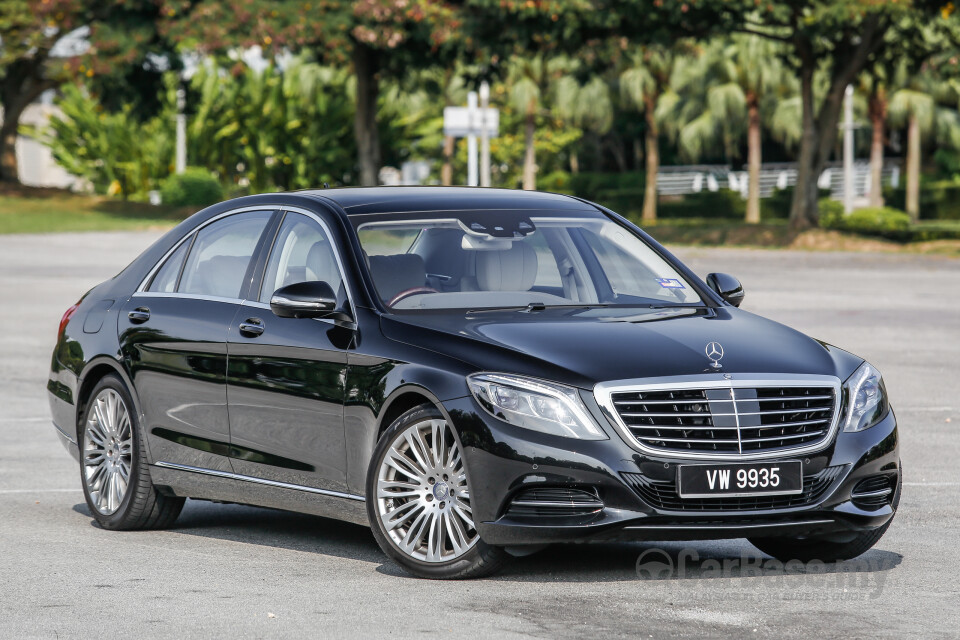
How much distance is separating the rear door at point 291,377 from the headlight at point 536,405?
86 centimetres

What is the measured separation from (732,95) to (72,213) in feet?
102

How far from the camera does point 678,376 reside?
21.0 feet

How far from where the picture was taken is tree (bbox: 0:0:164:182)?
46.9 meters

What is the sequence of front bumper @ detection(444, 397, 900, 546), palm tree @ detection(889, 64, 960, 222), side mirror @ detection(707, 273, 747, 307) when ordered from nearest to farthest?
front bumper @ detection(444, 397, 900, 546)
side mirror @ detection(707, 273, 747, 307)
palm tree @ detection(889, 64, 960, 222)

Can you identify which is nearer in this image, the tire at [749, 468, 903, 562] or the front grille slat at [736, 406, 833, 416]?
the front grille slat at [736, 406, 833, 416]

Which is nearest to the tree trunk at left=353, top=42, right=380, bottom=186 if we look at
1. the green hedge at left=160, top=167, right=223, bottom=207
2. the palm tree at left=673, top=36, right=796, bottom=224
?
the green hedge at left=160, top=167, right=223, bottom=207

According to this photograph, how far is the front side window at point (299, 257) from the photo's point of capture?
7621mm

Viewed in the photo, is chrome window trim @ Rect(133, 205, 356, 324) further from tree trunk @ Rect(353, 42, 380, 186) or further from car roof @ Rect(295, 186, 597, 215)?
tree trunk @ Rect(353, 42, 380, 186)

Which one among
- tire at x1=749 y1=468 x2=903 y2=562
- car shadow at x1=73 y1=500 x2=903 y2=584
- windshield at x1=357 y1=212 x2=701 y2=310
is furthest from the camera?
windshield at x1=357 y1=212 x2=701 y2=310

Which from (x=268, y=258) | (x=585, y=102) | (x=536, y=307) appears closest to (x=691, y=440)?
(x=536, y=307)

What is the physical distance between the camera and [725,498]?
6387 mm

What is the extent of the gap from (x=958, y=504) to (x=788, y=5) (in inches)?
1138

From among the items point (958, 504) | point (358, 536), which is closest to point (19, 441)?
point (358, 536)

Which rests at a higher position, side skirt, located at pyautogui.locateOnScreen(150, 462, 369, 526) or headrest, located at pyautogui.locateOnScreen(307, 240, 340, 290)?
headrest, located at pyautogui.locateOnScreen(307, 240, 340, 290)
